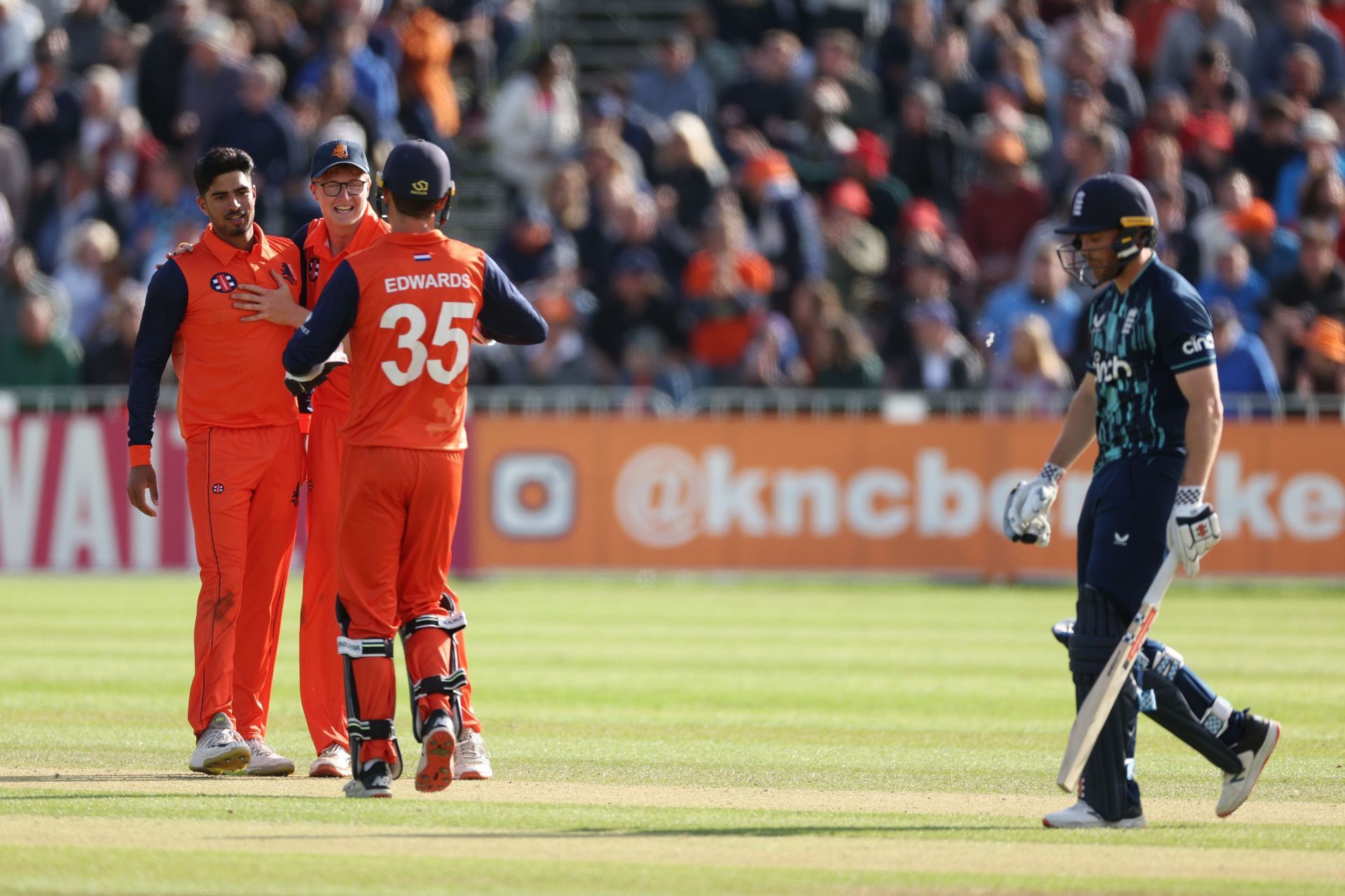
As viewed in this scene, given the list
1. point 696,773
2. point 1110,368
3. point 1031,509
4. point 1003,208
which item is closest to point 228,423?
point 696,773

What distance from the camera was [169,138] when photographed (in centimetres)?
2359

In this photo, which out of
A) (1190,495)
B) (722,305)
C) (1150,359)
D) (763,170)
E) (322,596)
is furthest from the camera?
(763,170)

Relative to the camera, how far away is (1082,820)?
7652mm

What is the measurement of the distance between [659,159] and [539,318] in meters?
14.8

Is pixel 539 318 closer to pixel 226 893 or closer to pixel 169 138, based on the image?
pixel 226 893

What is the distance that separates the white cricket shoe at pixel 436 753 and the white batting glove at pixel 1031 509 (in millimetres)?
2219

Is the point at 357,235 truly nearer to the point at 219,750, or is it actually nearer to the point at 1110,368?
the point at 219,750

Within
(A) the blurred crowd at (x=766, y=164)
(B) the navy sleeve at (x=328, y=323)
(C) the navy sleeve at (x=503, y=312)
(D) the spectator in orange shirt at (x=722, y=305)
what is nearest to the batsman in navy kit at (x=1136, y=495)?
(C) the navy sleeve at (x=503, y=312)

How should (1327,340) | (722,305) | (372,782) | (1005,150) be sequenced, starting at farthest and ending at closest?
(1005,150), (722,305), (1327,340), (372,782)

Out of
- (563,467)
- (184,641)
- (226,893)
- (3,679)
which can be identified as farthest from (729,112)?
(226,893)

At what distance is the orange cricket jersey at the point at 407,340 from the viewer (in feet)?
26.2

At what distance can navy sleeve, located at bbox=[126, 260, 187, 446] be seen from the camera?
9.14 metres

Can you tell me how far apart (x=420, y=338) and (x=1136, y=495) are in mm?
2715

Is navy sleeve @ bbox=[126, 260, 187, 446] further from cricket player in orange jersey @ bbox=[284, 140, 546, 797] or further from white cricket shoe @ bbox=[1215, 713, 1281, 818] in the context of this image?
white cricket shoe @ bbox=[1215, 713, 1281, 818]
